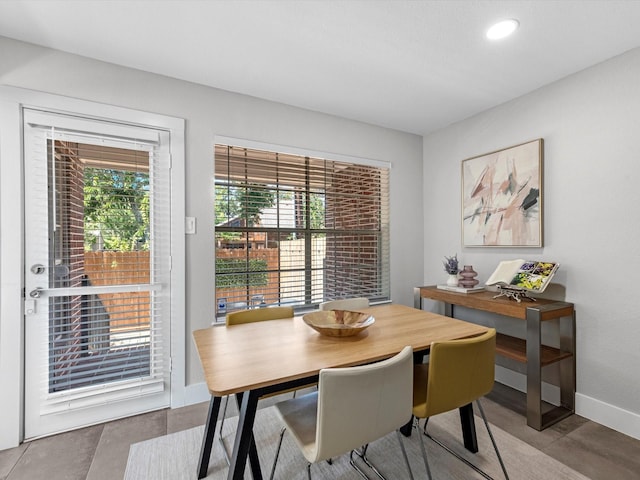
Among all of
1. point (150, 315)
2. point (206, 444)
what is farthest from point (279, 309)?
point (150, 315)

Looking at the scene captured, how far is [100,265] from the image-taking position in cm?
212

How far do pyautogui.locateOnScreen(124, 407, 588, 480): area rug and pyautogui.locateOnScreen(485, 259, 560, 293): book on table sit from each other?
1.03 m

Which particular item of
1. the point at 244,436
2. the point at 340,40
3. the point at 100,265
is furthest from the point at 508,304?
the point at 100,265

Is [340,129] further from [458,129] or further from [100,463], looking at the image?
[100,463]

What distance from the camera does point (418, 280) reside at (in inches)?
139

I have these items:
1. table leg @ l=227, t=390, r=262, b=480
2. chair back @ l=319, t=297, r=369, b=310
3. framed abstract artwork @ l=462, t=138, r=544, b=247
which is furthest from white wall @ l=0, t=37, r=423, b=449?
table leg @ l=227, t=390, r=262, b=480

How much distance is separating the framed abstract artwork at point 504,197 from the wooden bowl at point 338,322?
1.68 meters

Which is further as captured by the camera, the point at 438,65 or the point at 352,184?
the point at 352,184

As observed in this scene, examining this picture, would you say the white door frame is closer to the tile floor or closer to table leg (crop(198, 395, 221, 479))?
the tile floor

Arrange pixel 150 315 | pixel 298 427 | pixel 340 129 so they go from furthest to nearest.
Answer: pixel 340 129, pixel 150 315, pixel 298 427

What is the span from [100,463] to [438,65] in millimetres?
3315

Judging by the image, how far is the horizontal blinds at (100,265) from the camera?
1985 millimetres

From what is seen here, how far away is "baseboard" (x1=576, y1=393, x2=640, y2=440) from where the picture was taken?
6.38ft

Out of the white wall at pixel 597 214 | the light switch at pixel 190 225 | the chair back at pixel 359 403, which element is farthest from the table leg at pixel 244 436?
the white wall at pixel 597 214
